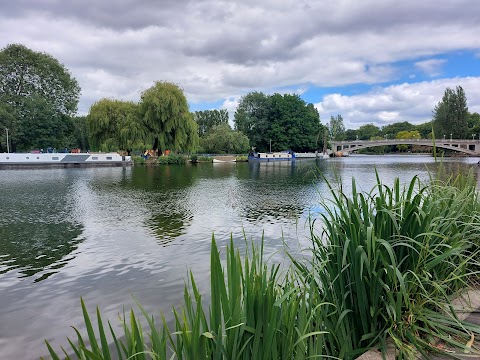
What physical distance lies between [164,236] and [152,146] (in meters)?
38.3

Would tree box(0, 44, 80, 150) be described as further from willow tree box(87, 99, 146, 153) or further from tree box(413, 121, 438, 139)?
tree box(413, 121, 438, 139)

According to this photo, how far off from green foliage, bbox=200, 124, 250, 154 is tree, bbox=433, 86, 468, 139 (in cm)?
5076

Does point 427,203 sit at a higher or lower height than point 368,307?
higher

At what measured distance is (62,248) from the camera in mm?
8414

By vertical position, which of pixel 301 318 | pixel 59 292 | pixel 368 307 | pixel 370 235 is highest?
pixel 370 235

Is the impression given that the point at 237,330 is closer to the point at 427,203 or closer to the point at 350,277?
the point at 350,277

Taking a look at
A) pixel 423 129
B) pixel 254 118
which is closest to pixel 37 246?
pixel 254 118

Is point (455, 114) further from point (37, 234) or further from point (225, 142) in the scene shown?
point (37, 234)

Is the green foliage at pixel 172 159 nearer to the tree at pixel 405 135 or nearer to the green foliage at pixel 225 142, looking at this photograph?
the green foliage at pixel 225 142

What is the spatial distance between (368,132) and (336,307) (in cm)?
14286

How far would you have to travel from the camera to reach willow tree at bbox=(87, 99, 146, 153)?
144 ft

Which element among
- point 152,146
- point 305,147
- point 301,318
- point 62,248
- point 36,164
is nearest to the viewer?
point 301,318

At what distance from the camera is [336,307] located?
2561 mm

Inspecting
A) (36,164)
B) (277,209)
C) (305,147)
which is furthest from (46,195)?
(305,147)
